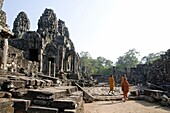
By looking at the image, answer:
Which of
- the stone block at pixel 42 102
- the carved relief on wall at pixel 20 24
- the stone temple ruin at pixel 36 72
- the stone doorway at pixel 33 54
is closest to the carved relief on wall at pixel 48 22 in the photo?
the stone temple ruin at pixel 36 72

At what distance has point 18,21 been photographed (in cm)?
2448

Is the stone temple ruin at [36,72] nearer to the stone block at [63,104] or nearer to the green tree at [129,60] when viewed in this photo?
the stone block at [63,104]

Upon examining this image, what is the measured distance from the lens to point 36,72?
12297 millimetres

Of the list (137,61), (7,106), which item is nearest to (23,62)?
(7,106)

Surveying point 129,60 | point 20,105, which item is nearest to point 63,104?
point 20,105

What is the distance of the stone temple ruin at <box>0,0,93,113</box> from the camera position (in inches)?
138

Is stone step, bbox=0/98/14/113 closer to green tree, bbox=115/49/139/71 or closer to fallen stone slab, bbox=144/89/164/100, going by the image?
fallen stone slab, bbox=144/89/164/100

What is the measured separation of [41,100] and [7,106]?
90 centimetres

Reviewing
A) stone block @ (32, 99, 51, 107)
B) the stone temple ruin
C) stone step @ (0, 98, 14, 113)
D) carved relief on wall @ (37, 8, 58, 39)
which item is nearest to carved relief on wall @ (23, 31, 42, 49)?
the stone temple ruin

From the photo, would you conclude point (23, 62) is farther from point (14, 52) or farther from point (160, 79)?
point (160, 79)

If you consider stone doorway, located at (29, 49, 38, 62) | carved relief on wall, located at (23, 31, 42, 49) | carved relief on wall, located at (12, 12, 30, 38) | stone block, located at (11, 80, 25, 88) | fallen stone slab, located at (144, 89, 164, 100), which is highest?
carved relief on wall, located at (12, 12, 30, 38)

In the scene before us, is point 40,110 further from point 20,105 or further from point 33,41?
point 33,41

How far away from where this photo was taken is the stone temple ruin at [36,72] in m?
3.50

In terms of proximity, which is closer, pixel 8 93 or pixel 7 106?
pixel 7 106
